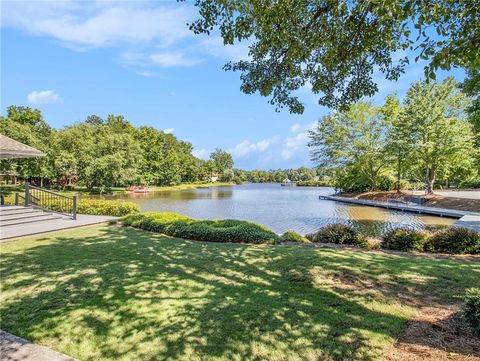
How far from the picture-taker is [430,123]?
23.7 metres

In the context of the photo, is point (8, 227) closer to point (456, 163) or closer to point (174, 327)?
point (174, 327)

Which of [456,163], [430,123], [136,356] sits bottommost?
[136,356]

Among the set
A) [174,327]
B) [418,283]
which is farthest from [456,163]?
[174,327]

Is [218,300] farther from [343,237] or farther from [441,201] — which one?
[441,201]

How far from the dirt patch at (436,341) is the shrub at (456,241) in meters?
5.29

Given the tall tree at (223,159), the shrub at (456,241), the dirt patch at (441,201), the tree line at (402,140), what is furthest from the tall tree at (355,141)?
the tall tree at (223,159)

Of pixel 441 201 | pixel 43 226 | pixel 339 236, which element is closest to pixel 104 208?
pixel 43 226

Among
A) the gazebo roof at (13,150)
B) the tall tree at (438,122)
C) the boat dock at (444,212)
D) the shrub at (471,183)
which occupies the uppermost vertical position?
the tall tree at (438,122)

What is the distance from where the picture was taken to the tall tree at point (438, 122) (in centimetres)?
2333

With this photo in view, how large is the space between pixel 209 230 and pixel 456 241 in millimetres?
6596

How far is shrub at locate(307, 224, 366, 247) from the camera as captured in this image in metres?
8.73

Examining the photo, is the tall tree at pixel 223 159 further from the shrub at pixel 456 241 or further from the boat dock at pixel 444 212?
the shrub at pixel 456 241

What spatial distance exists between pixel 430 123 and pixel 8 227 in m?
26.7

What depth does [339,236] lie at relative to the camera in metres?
8.94
